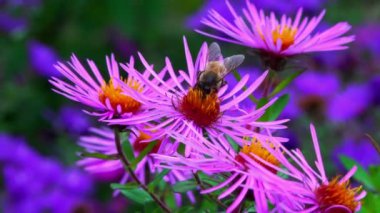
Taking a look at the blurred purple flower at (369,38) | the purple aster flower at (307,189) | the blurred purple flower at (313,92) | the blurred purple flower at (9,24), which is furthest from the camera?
the blurred purple flower at (369,38)

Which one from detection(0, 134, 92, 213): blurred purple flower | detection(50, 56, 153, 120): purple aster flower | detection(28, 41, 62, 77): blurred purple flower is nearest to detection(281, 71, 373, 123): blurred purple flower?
detection(0, 134, 92, 213): blurred purple flower

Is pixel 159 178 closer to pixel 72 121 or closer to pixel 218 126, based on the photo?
pixel 218 126

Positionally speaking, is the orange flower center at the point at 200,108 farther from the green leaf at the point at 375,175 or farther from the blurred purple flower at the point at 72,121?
the blurred purple flower at the point at 72,121

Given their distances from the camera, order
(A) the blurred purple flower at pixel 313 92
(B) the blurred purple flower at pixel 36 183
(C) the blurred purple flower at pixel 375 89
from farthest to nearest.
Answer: (A) the blurred purple flower at pixel 313 92 → (C) the blurred purple flower at pixel 375 89 → (B) the blurred purple flower at pixel 36 183

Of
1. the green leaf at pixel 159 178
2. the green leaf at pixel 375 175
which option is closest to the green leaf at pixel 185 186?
the green leaf at pixel 159 178

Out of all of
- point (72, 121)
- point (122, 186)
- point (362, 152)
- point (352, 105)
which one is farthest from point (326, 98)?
point (122, 186)

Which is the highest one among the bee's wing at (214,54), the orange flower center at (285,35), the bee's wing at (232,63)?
the orange flower center at (285,35)

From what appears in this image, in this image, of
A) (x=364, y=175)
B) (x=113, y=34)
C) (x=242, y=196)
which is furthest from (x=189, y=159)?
(x=113, y=34)

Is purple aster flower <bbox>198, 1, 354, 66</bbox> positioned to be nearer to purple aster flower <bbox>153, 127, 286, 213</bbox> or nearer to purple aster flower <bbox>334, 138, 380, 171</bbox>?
purple aster flower <bbox>153, 127, 286, 213</bbox>
